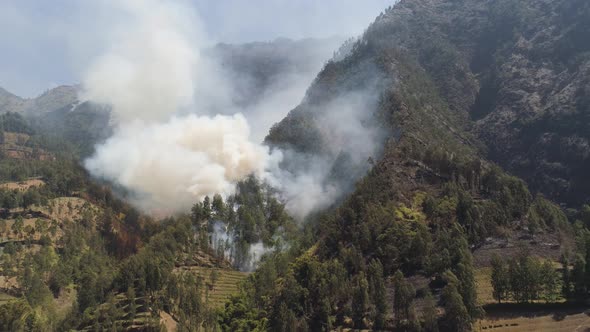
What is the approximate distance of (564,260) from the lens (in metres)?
A: 90.8

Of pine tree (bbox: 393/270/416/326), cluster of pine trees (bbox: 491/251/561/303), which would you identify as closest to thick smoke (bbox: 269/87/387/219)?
pine tree (bbox: 393/270/416/326)

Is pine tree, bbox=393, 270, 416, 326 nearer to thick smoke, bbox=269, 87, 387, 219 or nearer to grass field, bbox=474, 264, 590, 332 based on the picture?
grass field, bbox=474, 264, 590, 332

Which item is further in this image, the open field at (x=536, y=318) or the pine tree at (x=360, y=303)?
the pine tree at (x=360, y=303)

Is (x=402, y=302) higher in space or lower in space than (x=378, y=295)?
lower

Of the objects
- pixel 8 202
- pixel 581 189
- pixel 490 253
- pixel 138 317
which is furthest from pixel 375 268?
pixel 8 202

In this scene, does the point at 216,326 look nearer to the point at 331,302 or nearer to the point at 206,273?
the point at 331,302

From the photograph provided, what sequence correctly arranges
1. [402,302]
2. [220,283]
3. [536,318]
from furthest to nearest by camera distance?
[220,283], [402,302], [536,318]

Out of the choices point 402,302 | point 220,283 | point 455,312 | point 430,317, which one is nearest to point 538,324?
point 455,312

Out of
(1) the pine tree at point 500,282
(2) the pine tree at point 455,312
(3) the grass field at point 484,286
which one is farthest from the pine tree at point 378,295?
(1) the pine tree at point 500,282

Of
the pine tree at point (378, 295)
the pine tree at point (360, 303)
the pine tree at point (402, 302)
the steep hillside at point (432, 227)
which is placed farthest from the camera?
the pine tree at point (360, 303)

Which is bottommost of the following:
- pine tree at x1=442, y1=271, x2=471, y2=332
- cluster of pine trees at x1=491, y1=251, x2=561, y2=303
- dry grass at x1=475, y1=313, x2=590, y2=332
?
dry grass at x1=475, y1=313, x2=590, y2=332

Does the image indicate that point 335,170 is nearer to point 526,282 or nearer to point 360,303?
point 360,303

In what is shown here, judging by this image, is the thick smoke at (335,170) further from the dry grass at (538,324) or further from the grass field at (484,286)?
the dry grass at (538,324)

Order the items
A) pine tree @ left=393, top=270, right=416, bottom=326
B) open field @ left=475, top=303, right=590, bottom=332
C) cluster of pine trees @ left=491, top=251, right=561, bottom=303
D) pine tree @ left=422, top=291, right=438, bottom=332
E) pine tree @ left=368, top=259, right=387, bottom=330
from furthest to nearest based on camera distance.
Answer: pine tree @ left=368, top=259, right=387, bottom=330 < pine tree @ left=393, top=270, right=416, bottom=326 < cluster of pine trees @ left=491, top=251, right=561, bottom=303 < pine tree @ left=422, top=291, right=438, bottom=332 < open field @ left=475, top=303, right=590, bottom=332
